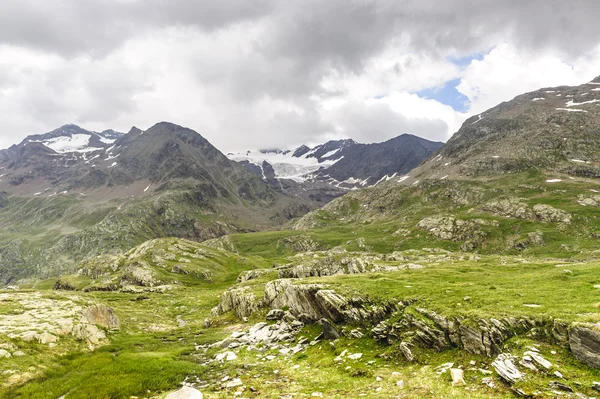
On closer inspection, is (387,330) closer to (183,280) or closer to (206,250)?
(183,280)

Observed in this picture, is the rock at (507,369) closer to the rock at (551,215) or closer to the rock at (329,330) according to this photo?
the rock at (329,330)

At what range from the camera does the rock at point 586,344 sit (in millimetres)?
16484

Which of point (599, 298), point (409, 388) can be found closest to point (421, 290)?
point (599, 298)

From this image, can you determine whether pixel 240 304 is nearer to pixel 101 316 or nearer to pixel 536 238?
pixel 101 316

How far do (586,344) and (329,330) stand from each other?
61.7 feet

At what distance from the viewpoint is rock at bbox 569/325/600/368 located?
16.5 meters

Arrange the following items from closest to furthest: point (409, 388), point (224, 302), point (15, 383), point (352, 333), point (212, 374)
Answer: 1. point (409, 388)
2. point (15, 383)
3. point (212, 374)
4. point (352, 333)
5. point (224, 302)

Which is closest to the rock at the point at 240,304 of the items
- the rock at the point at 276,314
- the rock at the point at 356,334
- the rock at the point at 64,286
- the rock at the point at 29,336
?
the rock at the point at 276,314

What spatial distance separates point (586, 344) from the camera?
17031 mm

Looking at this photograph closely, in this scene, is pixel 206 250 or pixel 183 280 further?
pixel 206 250

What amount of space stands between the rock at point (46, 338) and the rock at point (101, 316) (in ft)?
24.4

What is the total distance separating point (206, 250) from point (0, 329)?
165 m

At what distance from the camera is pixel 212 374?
2414 cm

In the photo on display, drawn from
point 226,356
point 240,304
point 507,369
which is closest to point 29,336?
point 226,356
